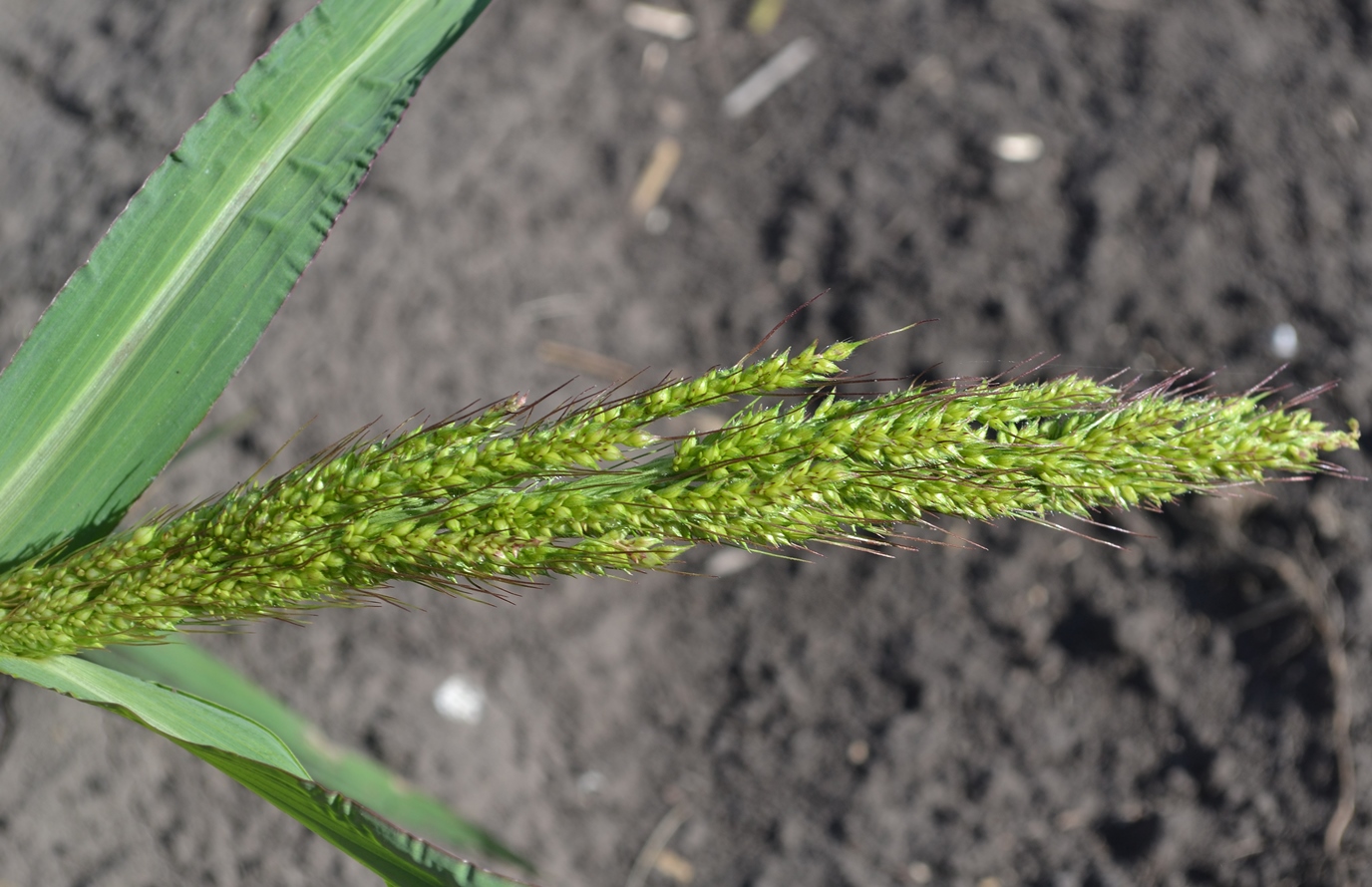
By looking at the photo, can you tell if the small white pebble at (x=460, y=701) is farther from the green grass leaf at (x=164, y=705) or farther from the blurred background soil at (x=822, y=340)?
the green grass leaf at (x=164, y=705)

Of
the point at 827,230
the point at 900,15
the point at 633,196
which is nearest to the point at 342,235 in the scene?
the point at 633,196

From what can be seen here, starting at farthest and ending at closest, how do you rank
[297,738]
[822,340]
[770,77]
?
1. [770,77]
2. [822,340]
3. [297,738]

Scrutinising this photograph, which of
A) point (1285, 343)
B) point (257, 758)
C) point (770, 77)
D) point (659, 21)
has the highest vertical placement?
point (659, 21)

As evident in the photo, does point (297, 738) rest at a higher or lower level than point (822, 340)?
higher

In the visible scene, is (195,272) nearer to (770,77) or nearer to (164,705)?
(164,705)

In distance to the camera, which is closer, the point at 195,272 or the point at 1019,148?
the point at 195,272

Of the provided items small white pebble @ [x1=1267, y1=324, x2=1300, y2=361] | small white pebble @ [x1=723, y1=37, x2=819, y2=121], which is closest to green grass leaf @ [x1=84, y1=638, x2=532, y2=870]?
small white pebble @ [x1=723, y1=37, x2=819, y2=121]

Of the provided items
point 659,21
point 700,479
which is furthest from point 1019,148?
point 700,479

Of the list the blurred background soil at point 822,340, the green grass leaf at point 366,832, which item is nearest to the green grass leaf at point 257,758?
the green grass leaf at point 366,832
